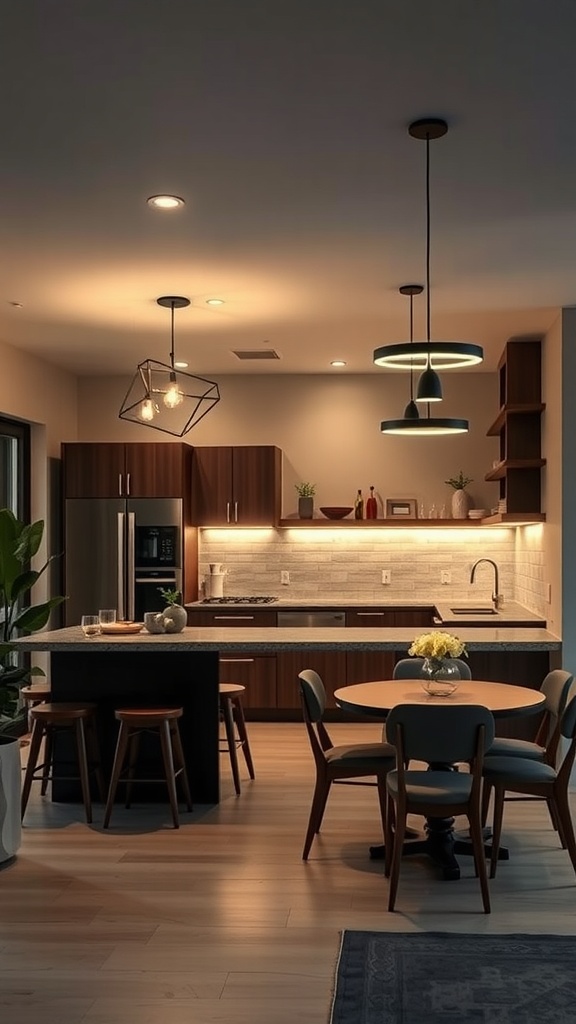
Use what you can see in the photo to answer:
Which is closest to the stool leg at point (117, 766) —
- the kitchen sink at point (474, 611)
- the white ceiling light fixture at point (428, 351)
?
the white ceiling light fixture at point (428, 351)

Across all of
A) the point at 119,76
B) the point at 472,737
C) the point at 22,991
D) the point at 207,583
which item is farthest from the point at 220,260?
the point at 207,583

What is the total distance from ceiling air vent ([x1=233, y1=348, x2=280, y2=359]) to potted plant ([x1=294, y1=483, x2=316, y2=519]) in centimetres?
128

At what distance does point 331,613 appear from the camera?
8203mm

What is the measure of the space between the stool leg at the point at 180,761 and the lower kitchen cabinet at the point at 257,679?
8.21 ft

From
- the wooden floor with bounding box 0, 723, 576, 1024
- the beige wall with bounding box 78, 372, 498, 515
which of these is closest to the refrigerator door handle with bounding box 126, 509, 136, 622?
the beige wall with bounding box 78, 372, 498, 515

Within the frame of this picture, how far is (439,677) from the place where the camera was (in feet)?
15.7

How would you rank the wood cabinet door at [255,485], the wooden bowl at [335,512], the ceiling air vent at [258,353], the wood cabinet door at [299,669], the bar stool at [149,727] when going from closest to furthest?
the bar stool at [149,727] → the ceiling air vent at [258,353] → the wood cabinet door at [299,669] → the wood cabinet door at [255,485] → the wooden bowl at [335,512]

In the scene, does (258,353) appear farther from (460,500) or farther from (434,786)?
(434,786)

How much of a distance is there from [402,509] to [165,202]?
4.91m

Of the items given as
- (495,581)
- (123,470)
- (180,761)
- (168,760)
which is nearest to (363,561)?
(495,581)

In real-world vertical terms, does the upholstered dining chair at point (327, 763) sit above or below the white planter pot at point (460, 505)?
below

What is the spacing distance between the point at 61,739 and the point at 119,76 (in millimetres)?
3844

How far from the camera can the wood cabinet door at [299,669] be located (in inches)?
316

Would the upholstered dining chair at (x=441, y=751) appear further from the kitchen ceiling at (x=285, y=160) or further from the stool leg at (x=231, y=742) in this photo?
the kitchen ceiling at (x=285, y=160)
